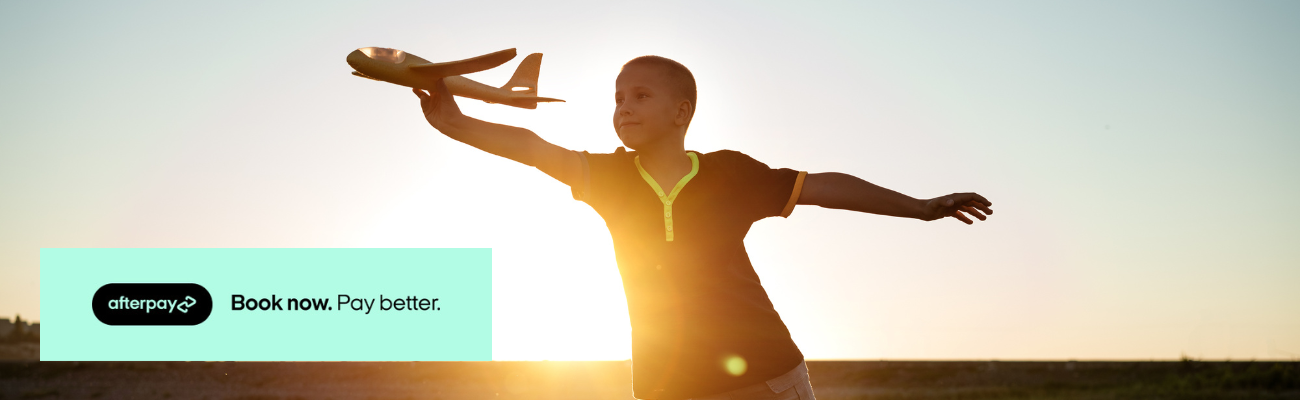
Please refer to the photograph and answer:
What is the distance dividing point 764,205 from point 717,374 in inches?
29.7

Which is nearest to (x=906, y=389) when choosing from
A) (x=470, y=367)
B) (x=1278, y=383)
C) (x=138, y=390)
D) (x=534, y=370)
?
(x=1278, y=383)

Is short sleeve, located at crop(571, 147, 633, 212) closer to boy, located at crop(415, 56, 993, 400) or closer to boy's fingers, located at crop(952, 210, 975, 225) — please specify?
boy, located at crop(415, 56, 993, 400)

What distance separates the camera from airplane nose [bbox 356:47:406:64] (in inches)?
144

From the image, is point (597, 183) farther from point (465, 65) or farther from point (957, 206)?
point (957, 206)

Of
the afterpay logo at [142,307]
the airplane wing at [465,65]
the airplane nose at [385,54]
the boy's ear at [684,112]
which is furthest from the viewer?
the afterpay logo at [142,307]

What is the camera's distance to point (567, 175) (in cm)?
398

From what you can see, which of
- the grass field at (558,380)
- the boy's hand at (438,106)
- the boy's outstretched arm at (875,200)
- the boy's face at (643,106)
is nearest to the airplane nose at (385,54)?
the boy's hand at (438,106)

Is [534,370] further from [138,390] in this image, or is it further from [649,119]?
[649,119]

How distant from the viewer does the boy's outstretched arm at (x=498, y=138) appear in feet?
12.2

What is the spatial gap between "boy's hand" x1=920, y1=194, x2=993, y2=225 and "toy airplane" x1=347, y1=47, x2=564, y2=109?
5.48 feet

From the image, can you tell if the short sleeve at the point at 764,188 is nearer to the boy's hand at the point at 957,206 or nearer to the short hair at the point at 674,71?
the short hair at the point at 674,71

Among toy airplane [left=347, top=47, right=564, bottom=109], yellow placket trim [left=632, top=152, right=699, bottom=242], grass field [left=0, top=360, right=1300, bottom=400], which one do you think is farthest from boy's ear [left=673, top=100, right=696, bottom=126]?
grass field [left=0, top=360, right=1300, bottom=400]

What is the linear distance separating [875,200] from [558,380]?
1480 inches

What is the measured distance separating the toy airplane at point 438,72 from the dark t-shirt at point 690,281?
0.41 metres
